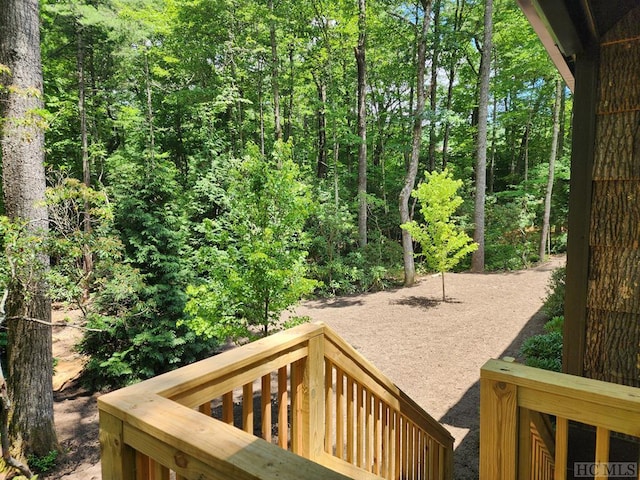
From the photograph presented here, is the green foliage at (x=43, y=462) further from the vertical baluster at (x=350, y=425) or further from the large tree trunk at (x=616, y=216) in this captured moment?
the large tree trunk at (x=616, y=216)

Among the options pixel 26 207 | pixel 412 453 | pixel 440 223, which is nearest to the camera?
pixel 412 453

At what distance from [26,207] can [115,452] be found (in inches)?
184

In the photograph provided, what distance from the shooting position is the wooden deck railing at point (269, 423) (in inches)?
31.4

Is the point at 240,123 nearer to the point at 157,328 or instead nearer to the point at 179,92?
the point at 179,92

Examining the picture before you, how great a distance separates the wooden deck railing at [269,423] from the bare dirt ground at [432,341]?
182 cm

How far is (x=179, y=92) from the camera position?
12680mm

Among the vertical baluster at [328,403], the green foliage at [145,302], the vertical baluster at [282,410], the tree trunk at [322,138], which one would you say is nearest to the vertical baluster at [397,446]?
the vertical baluster at [328,403]

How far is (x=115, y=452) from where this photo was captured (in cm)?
103

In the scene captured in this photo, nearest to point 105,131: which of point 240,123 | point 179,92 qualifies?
point 179,92

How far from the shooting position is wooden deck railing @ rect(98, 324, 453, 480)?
31.4 inches

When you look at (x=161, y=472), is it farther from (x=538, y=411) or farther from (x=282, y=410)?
(x=538, y=411)

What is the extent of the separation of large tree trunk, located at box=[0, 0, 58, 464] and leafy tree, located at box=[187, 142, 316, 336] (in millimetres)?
1867

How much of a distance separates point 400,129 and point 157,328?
13345 millimetres

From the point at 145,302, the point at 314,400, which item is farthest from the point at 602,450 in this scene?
the point at 145,302
